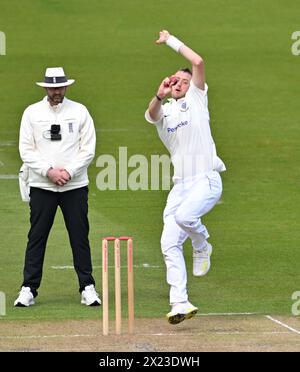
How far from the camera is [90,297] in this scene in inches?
549

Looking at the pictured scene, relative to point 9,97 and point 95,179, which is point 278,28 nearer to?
point 9,97

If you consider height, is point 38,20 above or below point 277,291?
above

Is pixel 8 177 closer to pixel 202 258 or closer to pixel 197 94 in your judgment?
pixel 202 258

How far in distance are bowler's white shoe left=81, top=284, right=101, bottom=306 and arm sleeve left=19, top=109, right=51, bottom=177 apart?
130cm

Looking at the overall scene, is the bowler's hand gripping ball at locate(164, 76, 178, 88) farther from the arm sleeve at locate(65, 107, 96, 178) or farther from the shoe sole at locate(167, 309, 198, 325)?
the shoe sole at locate(167, 309, 198, 325)

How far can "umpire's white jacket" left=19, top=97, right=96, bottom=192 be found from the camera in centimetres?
1399

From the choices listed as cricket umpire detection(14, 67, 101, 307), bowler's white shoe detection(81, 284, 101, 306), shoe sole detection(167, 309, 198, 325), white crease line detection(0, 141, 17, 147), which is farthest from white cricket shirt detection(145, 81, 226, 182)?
white crease line detection(0, 141, 17, 147)

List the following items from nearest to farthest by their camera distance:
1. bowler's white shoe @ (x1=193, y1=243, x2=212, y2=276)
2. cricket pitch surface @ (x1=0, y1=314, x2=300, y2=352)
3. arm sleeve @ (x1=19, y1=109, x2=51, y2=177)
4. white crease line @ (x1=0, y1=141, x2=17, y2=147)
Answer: cricket pitch surface @ (x1=0, y1=314, x2=300, y2=352)
arm sleeve @ (x1=19, y1=109, x2=51, y2=177)
bowler's white shoe @ (x1=193, y1=243, x2=212, y2=276)
white crease line @ (x1=0, y1=141, x2=17, y2=147)

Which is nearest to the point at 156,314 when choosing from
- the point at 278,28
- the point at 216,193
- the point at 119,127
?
the point at 216,193

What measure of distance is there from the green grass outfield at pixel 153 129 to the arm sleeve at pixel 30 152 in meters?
1.47

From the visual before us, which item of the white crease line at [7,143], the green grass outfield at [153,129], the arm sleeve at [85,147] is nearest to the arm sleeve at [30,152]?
the arm sleeve at [85,147]

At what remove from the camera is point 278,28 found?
37.6 meters
